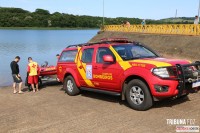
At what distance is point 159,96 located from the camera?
8078mm

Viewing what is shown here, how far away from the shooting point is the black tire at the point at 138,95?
324 inches

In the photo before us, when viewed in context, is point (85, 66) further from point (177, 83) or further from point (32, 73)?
point (32, 73)

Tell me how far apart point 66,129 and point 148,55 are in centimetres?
378

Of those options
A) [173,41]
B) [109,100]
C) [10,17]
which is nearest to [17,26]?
[10,17]

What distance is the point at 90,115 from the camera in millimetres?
8320

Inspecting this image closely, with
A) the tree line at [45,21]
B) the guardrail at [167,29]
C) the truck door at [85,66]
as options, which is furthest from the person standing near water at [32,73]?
the tree line at [45,21]

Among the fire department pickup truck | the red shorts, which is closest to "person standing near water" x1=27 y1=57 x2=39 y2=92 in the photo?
the red shorts

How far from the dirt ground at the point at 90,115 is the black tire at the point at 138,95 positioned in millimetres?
164

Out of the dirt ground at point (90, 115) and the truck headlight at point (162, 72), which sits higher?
the truck headlight at point (162, 72)

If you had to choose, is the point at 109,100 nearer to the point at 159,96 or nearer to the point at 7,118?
the point at 159,96

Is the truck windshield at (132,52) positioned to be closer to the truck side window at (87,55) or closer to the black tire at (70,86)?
the truck side window at (87,55)

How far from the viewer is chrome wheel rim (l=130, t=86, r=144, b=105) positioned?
844 centimetres

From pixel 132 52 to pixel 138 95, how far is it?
154cm

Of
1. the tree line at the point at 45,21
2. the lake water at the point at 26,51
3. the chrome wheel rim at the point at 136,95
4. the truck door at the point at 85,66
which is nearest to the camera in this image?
the chrome wheel rim at the point at 136,95
